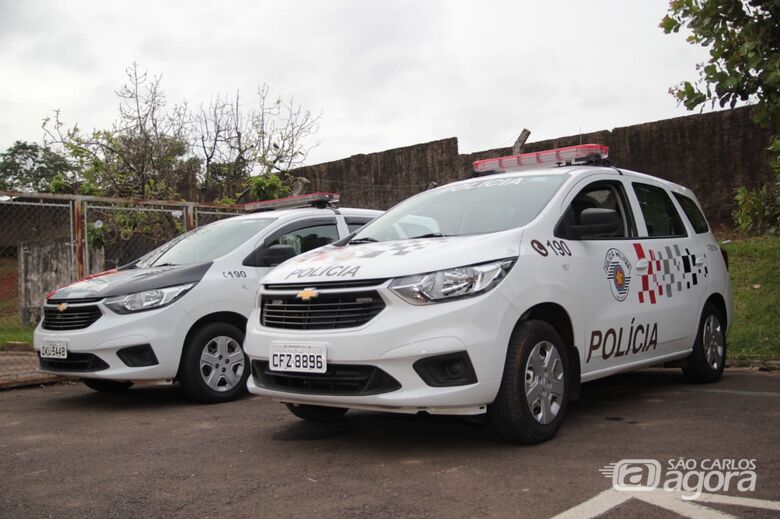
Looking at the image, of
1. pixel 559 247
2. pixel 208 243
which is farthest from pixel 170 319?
pixel 559 247

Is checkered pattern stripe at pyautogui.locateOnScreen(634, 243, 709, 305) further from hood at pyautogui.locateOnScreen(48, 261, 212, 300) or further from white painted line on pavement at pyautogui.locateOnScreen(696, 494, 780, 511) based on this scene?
hood at pyautogui.locateOnScreen(48, 261, 212, 300)

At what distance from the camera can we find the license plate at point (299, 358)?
14.5 ft

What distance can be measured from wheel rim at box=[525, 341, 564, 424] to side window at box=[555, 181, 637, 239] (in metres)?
0.81

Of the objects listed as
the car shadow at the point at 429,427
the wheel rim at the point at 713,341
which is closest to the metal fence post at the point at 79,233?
the car shadow at the point at 429,427

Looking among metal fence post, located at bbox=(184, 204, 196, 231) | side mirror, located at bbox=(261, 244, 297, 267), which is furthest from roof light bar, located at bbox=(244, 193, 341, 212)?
metal fence post, located at bbox=(184, 204, 196, 231)

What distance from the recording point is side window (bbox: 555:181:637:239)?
203 inches

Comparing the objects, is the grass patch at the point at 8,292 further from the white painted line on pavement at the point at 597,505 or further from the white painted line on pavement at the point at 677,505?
the white painted line on pavement at the point at 677,505

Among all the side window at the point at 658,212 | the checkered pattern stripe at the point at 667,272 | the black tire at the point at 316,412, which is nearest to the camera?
the black tire at the point at 316,412

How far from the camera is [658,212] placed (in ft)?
20.9

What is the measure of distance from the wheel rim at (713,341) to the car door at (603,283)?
1204 mm

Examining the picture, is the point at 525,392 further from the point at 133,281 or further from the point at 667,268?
the point at 133,281

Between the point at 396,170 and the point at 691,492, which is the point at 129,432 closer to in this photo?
the point at 691,492

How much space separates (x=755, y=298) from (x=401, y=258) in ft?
23.3

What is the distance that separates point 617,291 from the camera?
5387mm
